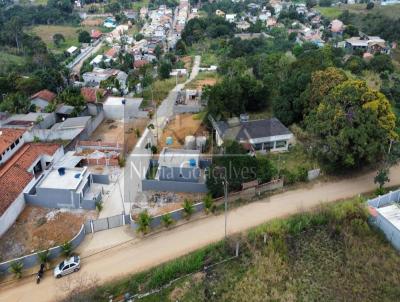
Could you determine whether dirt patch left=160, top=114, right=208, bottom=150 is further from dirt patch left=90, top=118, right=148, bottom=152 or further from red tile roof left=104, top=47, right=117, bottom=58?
red tile roof left=104, top=47, right=117, bottom=58

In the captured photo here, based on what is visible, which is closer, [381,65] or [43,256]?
[43,256]

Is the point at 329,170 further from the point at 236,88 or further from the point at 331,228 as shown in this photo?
the point at 236,88

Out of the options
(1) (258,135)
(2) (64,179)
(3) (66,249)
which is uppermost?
(1) (258,135)

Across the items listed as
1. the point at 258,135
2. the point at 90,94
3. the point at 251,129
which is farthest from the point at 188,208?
the point at 90,94

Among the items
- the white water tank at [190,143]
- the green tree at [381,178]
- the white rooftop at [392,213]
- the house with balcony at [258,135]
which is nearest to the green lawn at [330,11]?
the house with balcony at [258,135]

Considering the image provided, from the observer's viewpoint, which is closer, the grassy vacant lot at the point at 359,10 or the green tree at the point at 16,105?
the green tree at the point at 16,105

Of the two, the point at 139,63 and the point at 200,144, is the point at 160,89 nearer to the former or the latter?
the point at 200,144

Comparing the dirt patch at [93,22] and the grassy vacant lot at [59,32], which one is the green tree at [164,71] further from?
the dirt patch at [93,22]
